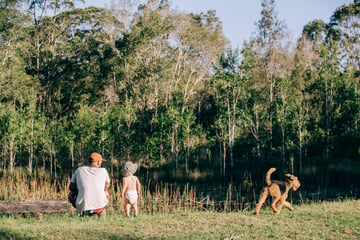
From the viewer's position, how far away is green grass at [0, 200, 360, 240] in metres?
7.66

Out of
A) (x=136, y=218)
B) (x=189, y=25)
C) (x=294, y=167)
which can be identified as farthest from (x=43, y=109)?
(x=136, y=218)

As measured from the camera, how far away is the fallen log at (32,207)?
34.4 ft

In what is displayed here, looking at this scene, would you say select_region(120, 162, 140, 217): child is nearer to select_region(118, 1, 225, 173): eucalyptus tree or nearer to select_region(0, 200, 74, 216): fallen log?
select_region(0, 200, 74, 216): fallen log

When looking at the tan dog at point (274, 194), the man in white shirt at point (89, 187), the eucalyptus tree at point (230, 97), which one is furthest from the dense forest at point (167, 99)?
the man in white shirt at point (89, 187)

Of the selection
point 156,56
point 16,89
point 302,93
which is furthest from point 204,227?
point 16,89

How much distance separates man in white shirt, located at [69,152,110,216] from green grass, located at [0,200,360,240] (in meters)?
0.42

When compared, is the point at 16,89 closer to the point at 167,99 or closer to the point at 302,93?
the point at 167,99

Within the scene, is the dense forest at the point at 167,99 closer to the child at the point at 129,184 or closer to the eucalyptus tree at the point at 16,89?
the eucalyptus tree at the point at 16,89

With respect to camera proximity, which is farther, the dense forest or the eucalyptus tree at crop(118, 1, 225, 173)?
the eucalyptus tree at crop(118, 1, 225, 173)

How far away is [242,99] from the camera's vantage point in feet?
88.9

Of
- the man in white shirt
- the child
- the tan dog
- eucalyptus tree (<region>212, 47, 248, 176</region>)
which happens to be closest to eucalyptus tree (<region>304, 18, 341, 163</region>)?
eucalyptus tree (<region>212, 47, 248, 176</region>)

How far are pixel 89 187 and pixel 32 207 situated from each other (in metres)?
3.20

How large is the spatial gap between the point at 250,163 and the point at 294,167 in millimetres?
2951

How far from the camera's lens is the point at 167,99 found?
31.5 m
